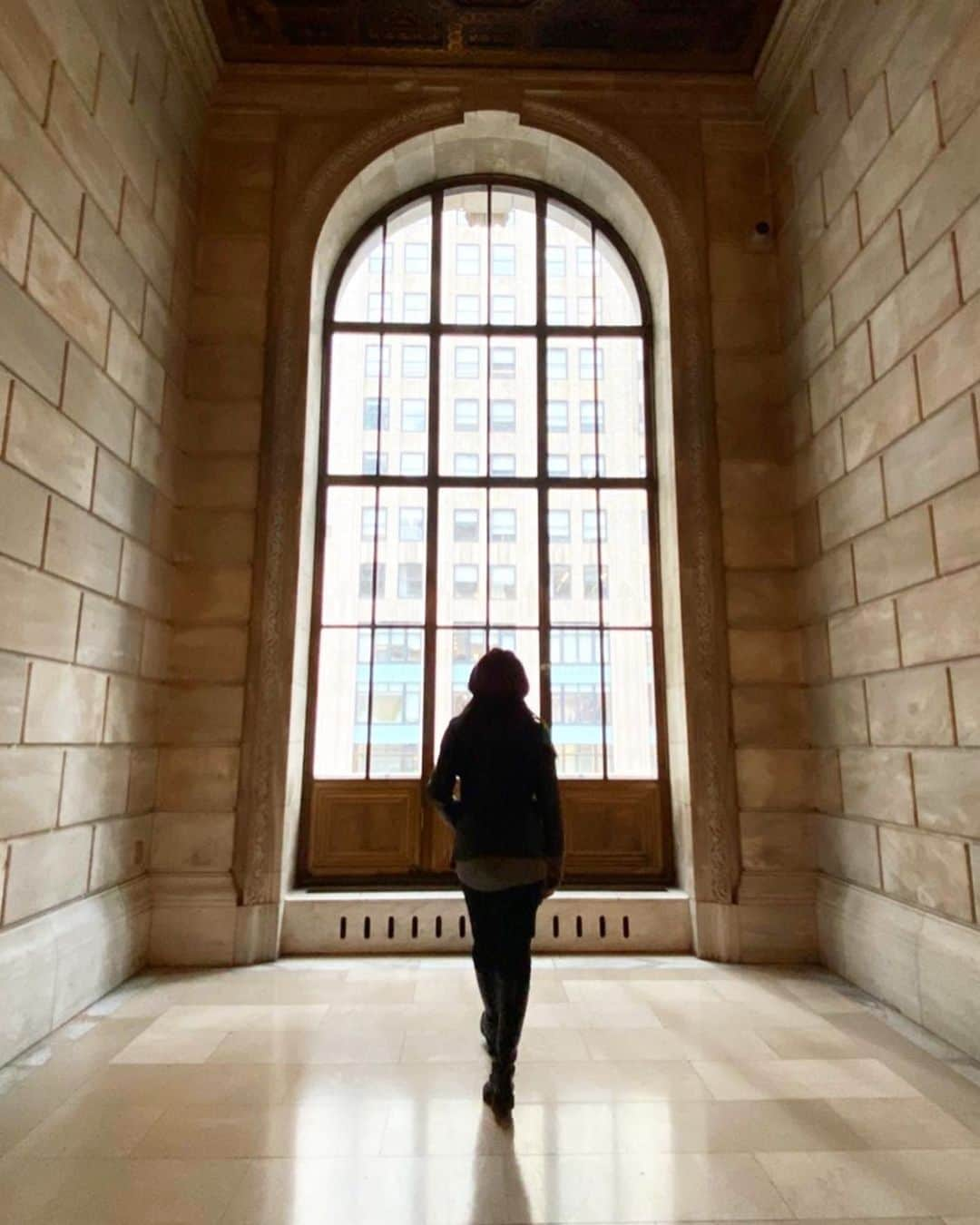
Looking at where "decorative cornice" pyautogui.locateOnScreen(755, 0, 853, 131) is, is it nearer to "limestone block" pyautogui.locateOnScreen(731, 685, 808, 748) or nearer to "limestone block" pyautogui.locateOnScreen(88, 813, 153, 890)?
"limestone block" pyautogui.locateOnScreen(731, 685, 808, 748)

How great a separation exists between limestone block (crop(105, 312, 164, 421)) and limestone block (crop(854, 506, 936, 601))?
161 inches

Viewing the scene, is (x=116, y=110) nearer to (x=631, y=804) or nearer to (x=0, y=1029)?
(x=0, y=1029)

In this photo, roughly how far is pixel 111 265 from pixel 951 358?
4121mm

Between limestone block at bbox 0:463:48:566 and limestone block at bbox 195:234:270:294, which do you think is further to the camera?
limestone block at bbox 195:234:270:294

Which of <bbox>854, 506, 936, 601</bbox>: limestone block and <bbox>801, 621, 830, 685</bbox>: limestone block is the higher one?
<bbox>854, 506, 936, 601</bbox>: limestone block

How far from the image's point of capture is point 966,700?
10.2ft

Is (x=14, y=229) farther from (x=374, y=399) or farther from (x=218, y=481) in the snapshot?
(x=374, y=399)

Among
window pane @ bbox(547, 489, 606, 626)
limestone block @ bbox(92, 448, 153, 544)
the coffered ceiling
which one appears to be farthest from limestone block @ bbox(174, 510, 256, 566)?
the coffered ceiling

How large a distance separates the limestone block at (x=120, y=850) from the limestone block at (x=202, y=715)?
507mm

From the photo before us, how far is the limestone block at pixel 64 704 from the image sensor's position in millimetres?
3121

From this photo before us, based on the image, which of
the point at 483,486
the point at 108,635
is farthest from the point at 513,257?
the point at 108,635

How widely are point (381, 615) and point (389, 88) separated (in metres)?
3.87

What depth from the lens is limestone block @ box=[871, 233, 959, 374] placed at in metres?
3.22

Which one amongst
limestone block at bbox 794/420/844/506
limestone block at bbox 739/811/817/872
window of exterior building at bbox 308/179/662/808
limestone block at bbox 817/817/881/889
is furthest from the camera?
window of exterior building at bbox 308/179/662/808
